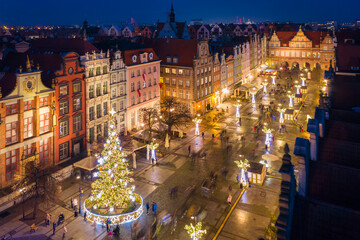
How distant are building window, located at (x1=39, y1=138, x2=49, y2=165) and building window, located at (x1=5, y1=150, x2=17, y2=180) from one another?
12.1 feet

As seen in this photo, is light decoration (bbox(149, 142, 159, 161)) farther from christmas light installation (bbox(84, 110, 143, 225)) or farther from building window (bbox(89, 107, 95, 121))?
christmas light installation (bbox(84, 110, 143, 225))

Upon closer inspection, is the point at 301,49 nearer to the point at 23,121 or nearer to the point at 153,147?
the point at 153,147

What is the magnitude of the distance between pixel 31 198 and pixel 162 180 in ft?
52.2

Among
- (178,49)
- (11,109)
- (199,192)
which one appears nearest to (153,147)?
(199,192)

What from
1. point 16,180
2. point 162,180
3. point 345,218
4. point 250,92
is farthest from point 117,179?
point 250,92

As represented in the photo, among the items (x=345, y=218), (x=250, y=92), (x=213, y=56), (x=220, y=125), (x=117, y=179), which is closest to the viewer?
(x=345, y=218)

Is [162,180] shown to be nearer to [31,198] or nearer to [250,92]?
[31,198]

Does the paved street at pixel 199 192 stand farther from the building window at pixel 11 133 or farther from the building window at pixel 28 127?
the building window at pixel 11 133

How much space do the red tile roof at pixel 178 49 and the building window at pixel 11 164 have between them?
4246 cm

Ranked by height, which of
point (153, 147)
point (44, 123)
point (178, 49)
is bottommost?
point (153, 147)

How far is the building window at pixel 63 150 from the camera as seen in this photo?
4575 centimetres

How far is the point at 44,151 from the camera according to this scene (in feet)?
141

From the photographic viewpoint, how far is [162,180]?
42156mm

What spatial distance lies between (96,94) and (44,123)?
11.2m
